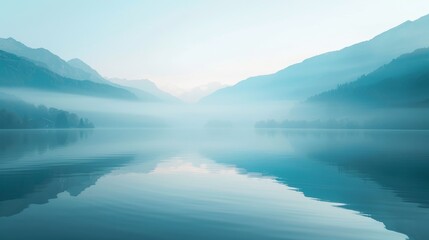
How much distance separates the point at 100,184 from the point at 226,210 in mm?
16944

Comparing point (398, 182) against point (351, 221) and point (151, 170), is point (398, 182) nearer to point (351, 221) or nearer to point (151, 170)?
point (351, 221)

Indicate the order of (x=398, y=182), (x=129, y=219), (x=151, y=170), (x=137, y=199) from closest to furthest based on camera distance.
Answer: (x=129, y=219)
(x=137, y=199)
(x=398, y=182)
(x=151, y=170)

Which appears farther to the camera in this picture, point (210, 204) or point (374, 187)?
point (374, 187)

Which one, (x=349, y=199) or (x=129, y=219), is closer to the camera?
(x=129, y=219)

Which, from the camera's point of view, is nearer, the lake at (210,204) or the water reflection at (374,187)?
the lake at (210,204)

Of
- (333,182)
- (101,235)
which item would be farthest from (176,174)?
(101,235)

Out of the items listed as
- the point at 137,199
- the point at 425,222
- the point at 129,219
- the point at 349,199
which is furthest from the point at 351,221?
the point at 137,199

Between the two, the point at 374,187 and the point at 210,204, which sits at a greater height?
the point at 210,204

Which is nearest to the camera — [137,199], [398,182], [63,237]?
[63,237]

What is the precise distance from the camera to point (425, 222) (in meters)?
25.2

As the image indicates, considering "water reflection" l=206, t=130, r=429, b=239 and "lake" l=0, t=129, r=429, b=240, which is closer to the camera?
"lake" l=0, t=129, r=429, b=240

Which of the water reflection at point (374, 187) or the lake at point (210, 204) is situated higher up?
the lake at point (210, 204)

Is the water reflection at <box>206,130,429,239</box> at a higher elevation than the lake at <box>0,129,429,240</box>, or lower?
lower

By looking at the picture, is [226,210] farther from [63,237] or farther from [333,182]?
[333,182]
